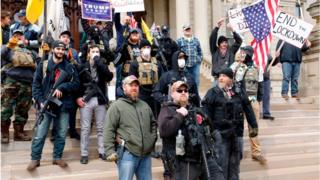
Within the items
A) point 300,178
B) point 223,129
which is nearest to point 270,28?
point 300,178

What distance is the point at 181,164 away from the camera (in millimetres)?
5297

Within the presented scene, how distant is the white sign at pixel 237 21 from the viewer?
10.1 m

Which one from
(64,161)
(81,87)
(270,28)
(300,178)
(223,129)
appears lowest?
(300,178)

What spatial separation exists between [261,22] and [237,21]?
21.9 inches

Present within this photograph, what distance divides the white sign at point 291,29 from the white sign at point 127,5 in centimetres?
304

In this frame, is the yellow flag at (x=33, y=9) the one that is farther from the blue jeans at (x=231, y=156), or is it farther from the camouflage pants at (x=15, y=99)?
the blue jeans at (x=231, y=156)

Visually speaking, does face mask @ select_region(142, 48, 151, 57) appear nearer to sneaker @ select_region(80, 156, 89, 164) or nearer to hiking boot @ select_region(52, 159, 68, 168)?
sneaker @ select_region(80, 156, 89, 164)

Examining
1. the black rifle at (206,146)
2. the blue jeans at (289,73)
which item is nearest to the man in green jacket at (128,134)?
the black rifle at (206,146)

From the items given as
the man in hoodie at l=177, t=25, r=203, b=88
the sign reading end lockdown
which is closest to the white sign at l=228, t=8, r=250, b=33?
the man in hoodie at l=177, t=25, r=203, b=88

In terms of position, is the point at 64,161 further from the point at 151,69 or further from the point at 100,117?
the point at 151,69

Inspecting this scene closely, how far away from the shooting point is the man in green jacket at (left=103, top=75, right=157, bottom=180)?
17.9 feet

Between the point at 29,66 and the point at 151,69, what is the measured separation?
2.08 metres

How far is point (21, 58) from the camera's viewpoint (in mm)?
7719

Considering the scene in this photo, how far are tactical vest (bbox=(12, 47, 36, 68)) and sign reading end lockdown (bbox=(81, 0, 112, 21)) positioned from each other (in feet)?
6.53
